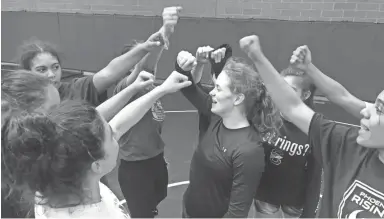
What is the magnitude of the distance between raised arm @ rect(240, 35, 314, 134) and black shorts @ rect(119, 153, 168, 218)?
4.09ft

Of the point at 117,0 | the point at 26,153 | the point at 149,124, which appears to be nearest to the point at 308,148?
the point at 149,124

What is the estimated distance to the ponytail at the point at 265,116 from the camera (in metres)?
1.85

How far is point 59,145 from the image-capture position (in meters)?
1.06

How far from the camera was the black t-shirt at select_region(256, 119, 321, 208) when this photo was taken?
1.89 metres

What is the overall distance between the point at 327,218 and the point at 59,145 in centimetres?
113

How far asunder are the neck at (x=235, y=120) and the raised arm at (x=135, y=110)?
354mm

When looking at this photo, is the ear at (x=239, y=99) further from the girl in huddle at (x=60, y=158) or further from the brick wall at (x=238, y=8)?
the brick wall at (x=238, y=8)

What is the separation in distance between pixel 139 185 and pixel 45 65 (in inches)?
40.6

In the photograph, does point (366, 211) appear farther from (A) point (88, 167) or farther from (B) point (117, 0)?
(B) point (117, 0)

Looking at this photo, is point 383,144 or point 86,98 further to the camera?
point 86,98

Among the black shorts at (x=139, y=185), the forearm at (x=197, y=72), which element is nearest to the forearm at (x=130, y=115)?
the forearm at (x=197, y=72)

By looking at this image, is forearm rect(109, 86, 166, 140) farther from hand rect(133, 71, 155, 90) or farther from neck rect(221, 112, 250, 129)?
neck rect(221, 112, 250, 129)

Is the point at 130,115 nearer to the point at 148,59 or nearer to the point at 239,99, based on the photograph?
the point at 239,99

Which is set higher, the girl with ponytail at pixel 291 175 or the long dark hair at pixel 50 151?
the long dark hair at pixel 50 151
